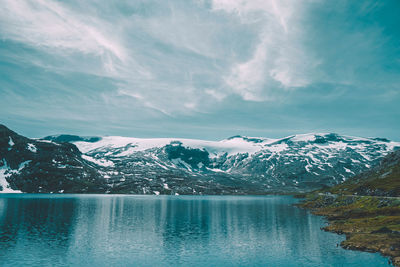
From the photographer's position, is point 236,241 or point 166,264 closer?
point 166,264

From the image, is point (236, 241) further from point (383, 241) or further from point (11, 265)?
point (11, 265)

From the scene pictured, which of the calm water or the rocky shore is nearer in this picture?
the calm water

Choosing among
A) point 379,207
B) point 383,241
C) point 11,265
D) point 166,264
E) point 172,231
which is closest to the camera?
point 11,265

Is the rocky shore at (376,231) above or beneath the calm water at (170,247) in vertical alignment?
above

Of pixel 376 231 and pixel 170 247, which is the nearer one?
pixel 170 247

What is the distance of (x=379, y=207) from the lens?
333 feet

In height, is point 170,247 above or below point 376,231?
below

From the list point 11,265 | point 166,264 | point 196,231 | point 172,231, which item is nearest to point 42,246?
point 11,265

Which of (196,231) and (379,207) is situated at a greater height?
(379,207)

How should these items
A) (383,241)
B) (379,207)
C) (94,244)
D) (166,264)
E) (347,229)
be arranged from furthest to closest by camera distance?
(379,207), (347,229), (94,244), (383,241), (166,264)

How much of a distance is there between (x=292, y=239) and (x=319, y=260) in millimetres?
21949

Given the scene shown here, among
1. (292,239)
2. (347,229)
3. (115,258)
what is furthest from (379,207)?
(115,258)

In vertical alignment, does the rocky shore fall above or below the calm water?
above

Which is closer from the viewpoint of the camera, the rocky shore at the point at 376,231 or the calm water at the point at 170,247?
the calm water at the point at 170,247
